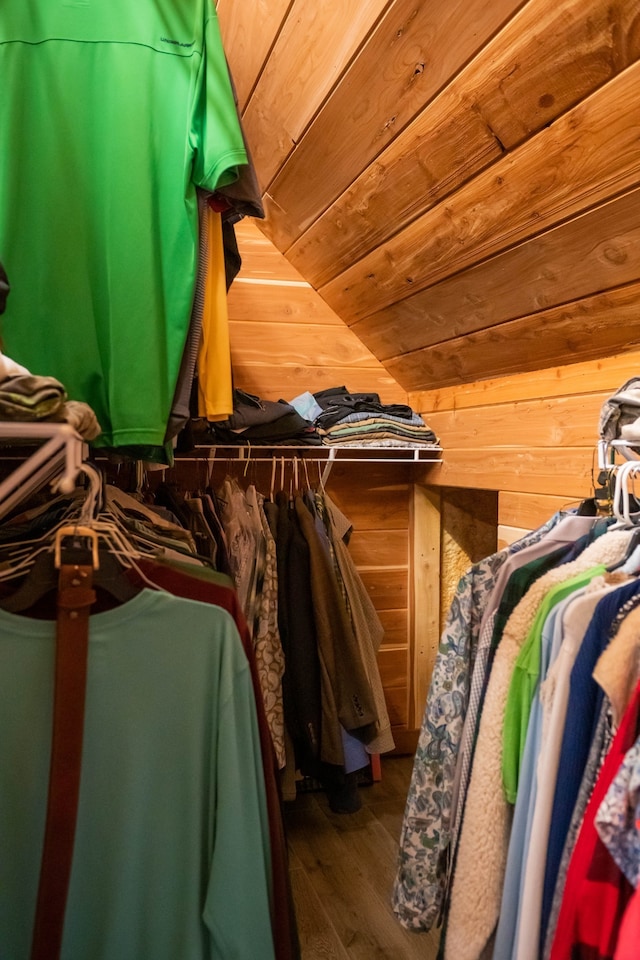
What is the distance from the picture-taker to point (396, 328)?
2328 millimetres

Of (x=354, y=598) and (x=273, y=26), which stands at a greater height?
(x=273, y=26)

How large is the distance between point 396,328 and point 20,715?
6.00 feet

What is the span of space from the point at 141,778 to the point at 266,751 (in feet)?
0.61

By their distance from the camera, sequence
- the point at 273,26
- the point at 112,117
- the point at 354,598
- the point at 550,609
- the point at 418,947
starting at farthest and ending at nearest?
the point at 354,598
the point at 418,947
the point at 273,26
the point at 112,117
the point at 550,609

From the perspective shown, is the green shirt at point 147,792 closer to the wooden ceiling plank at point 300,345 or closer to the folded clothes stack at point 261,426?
the folded clothes stack at point 261,426

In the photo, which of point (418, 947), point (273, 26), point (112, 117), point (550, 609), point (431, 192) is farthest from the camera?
point (418, 947)

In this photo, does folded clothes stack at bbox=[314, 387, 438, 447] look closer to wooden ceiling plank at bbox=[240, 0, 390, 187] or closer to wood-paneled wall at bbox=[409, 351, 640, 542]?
wood-paneled wall at bbox=[409, 351, 640, 542]

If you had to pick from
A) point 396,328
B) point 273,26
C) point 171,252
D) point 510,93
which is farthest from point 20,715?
point 396,328

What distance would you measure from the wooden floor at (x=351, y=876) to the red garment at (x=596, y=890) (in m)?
1.16

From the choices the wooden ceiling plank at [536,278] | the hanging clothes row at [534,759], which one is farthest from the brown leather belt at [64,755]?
the wooden ceiling plank at [536,278]

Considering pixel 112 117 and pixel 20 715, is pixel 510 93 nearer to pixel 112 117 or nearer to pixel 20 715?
pixel 112 117

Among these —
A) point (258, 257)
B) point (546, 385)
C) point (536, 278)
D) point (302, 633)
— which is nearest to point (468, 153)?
point (536, 278)

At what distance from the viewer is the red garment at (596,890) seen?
749mm

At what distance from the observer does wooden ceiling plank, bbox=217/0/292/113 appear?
141cm
